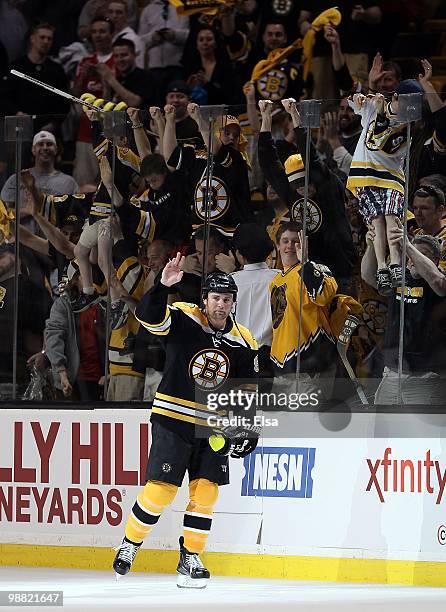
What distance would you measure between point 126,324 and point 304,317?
1001 millimetres

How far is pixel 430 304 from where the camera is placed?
633 centimetres

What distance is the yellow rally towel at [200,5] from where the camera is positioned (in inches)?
364

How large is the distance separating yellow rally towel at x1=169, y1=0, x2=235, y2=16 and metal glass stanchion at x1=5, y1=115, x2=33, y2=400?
236 centimetres

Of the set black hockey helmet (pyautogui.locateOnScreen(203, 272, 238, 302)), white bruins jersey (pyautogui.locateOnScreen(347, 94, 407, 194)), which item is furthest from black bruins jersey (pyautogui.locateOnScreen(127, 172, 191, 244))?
white bruins jersey (pyautogui.locateOnScreen(347, 94, 407, 194))

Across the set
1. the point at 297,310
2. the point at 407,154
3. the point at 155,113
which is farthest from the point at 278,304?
the point at 155,113

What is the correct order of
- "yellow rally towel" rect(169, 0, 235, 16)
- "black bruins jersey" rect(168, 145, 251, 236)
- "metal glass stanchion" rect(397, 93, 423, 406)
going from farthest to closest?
"yellow rally towel" rect(169, 0, 235, 16) → "black bruins jersey" rect(168, 145, 251, 236) → "metal glass stanchion" rect(397, 93, 423, 406)

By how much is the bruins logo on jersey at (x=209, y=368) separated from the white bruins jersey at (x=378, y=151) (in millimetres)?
1051

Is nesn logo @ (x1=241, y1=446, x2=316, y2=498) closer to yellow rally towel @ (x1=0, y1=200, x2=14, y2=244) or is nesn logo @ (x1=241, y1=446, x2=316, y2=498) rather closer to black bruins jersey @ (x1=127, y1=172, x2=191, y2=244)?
black bruins jersey @ (x1=127, y1=172, x2=191, y2=244)

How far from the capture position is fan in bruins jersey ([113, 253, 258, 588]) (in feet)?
21.1

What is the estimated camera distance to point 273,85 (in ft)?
28.5

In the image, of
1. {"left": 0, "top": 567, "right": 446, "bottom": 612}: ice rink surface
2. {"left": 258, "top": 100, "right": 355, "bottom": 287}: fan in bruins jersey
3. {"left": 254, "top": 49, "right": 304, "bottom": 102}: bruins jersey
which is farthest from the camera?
{"left": 254, "top": 49, "right": 304, "bottom": 102}: bruins jersey

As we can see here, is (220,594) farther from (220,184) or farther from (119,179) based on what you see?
(119,179)

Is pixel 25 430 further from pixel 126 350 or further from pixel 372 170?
pixel 372 170

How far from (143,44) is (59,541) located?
411 centimetres
